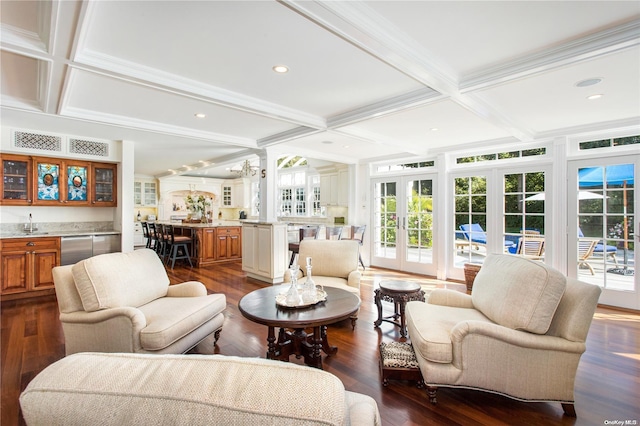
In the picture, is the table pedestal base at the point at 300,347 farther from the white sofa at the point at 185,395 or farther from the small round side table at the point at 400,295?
the white sofa at the point at 185,395

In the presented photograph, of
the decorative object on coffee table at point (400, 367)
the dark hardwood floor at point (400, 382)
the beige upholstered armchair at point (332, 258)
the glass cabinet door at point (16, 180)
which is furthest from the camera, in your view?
the glass cabinet door at point (16, 180)

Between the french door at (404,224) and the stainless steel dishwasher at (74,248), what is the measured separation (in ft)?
17.1

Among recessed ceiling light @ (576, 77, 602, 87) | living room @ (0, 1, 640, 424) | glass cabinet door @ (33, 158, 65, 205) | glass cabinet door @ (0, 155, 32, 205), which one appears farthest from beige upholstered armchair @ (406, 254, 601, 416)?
glass cabinet door @ (0, 155, 32, 205)

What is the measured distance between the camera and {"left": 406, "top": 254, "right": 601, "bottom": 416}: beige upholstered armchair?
1.94 m

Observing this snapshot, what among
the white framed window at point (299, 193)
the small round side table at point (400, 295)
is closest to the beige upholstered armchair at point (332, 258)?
the small round side table at point (400, 295)

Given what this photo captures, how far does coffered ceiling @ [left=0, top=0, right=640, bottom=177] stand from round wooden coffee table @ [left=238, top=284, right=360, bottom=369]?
1.88 metres

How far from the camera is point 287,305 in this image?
7.84 ft

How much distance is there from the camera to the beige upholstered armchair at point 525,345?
76.4 inches

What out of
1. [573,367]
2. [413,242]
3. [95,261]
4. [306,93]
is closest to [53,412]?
[95,261]

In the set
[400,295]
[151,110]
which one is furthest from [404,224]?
[151,110]

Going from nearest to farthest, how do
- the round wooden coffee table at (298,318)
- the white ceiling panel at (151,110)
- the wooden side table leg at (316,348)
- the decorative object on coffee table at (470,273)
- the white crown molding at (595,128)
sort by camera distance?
the round wooden coffee table at (298,318)
the wooden side table leg at (316,348)
the white ceiling panel at (151,110)
the white crown molding at (595,128)
the decorative object on coffee table at (470,273)

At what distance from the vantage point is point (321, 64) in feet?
8.38

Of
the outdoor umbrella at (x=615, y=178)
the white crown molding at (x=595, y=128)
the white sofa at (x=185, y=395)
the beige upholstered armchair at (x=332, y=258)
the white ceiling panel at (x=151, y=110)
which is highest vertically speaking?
the white ceiling panel at (x=151, y=110)

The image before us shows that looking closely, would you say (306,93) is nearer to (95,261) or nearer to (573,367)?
(95,261)
